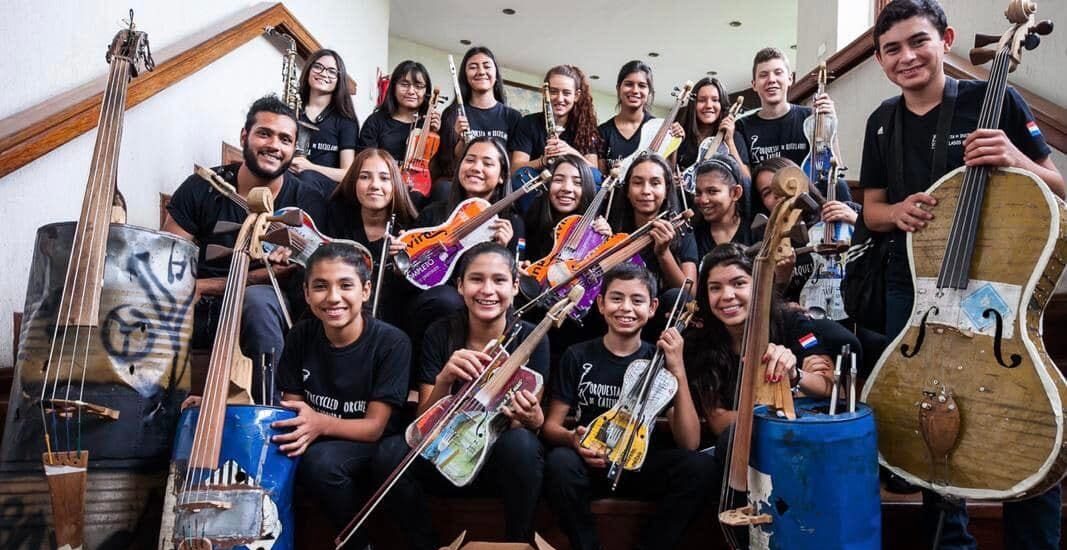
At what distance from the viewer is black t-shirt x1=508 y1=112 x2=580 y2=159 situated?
3.85m

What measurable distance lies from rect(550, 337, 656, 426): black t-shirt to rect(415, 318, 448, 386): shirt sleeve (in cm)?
37

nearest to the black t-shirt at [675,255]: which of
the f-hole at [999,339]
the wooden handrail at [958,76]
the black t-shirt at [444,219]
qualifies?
the black t-shirt at [444,219]

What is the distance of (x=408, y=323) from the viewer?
9.39 ft

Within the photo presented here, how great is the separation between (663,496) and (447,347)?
2.59 feet

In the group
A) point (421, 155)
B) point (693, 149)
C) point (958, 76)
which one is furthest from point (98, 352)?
point (958, 76)

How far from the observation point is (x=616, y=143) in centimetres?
388

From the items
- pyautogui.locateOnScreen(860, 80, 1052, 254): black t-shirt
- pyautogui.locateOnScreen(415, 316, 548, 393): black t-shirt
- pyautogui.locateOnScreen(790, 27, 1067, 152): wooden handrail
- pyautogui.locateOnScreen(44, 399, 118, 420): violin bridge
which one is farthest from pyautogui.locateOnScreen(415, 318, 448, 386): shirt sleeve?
pyautogui.locateOnScreen(790, 27, 1067, 152): wooden handrail

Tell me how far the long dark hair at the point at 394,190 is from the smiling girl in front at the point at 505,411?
739mm

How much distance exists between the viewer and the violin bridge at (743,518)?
157 cm

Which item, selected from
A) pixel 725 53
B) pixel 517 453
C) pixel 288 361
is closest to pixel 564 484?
pixel 517 453

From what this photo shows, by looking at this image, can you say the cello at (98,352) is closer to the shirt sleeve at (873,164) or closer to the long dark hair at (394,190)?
the long dark hair at (394,190)

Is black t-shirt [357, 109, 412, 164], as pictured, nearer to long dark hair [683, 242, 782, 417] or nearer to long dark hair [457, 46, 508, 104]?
long dark hair [457, 46, 508, 104]

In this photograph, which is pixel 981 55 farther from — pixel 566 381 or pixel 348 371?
pixel 348 371

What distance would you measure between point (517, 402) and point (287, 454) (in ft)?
1.97
